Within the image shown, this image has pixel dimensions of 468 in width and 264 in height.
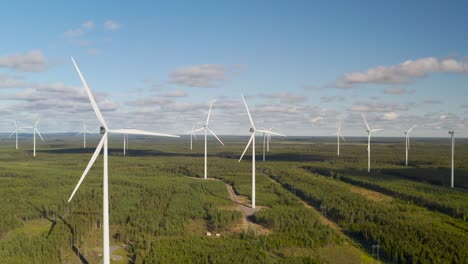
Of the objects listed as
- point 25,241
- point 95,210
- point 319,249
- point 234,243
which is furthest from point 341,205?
point 25,241

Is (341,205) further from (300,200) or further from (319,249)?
(319,249)

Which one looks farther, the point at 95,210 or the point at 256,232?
the point at 95,210

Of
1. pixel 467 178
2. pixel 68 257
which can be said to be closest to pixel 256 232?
pixel 68 257

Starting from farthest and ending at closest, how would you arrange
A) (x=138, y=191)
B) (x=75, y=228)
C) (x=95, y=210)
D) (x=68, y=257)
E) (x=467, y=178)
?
(x=467, y=178) < (x=138, y=191) < (x=95, y=210) < (x=75, y=228) < (x=68, y=257)

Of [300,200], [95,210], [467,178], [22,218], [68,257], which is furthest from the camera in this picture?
[467,178]

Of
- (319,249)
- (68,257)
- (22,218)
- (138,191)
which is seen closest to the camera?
(68,257)

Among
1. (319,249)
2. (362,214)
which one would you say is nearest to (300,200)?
(362,214)

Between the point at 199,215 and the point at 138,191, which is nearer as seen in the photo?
the point at 199,215

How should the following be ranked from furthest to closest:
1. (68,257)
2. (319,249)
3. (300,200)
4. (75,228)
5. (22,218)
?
(300,200), (22,218), (75,228), (319,249), (68,257)

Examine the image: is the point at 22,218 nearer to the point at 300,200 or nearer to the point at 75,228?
the point at 75,228
